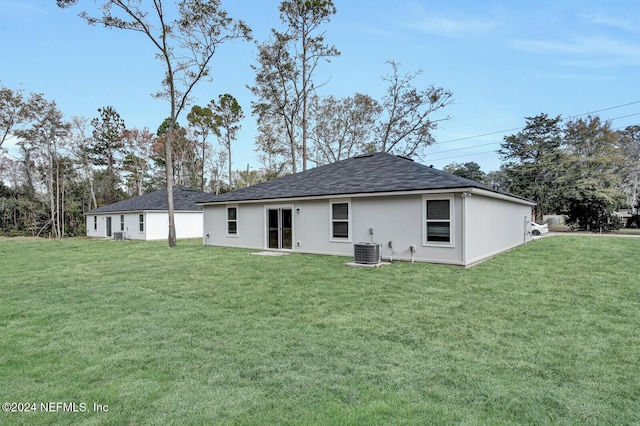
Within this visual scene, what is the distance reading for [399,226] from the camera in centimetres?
971

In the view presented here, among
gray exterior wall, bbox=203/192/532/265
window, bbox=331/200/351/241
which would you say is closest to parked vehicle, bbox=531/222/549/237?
gray exterior wall, bbox=203/192/532/265

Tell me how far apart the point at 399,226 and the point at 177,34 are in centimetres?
1439

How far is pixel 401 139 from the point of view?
24.5m

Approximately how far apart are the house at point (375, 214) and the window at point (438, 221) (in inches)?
1.0

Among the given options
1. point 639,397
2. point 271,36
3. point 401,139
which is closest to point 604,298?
point 639,397

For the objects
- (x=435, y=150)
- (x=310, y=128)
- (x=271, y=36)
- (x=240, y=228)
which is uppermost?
(x=271, y=36)

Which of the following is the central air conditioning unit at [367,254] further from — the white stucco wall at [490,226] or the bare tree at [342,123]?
the bare tree at [342,123]

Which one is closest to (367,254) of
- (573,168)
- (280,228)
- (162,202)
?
(280,228)

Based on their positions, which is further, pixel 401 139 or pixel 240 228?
pixel 401 139

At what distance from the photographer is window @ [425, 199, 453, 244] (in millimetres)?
8891

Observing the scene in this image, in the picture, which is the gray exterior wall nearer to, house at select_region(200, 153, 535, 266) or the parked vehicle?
house at select_region(200, 153, 535, 266)

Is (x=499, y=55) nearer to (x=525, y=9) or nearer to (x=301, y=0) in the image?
(x=525, y=9)

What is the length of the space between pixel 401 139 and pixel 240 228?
1520 cm

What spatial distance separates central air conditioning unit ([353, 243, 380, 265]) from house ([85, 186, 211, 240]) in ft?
51.5
